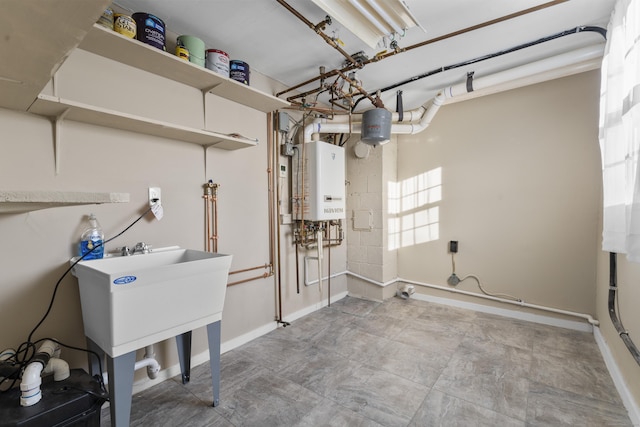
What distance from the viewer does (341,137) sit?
141 inches

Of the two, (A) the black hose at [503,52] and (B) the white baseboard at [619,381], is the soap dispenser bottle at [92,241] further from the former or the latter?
(B) the white baseboard at [619,381]

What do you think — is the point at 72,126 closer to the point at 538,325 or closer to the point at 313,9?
the point at 313,9

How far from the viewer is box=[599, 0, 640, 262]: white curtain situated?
3.78 feet

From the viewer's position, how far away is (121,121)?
1.64m

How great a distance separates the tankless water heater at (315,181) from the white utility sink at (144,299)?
1.40m

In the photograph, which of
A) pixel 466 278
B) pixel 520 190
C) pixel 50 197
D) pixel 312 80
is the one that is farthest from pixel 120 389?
pixel 520 190

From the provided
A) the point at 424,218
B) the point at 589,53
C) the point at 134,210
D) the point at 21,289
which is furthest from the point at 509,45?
the point at 21,289

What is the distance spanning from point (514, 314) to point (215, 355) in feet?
9.78

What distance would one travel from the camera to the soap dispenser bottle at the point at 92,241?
160 cm

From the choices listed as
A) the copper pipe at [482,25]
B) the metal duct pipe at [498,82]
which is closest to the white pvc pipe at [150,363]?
the metal duct pipe at [498,82]

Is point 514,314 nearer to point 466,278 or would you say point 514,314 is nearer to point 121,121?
point 466,278

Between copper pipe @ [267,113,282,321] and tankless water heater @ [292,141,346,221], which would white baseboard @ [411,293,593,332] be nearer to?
tankless water heater @ [292,141,346,221]

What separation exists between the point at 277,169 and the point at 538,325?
3009mm

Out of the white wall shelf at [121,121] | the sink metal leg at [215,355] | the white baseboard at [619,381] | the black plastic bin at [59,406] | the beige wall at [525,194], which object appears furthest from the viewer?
the beige wall at [525,194]
